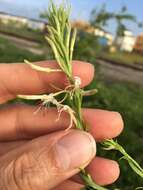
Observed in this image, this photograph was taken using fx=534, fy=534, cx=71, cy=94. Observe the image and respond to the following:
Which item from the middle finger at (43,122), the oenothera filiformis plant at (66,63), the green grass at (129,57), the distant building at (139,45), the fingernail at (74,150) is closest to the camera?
the oenothera filiformis plant at (66,63)

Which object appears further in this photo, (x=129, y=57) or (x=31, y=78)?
(x=129, y=57)

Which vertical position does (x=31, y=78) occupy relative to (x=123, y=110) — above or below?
above

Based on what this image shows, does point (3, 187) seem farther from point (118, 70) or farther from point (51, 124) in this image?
point (118, 70)

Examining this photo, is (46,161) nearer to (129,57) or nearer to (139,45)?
(129,57)

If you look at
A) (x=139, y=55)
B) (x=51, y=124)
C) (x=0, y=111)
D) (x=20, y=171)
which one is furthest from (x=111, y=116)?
(x=139, y=55)

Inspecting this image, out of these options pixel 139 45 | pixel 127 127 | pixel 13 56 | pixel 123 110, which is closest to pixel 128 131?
pixel 127 127

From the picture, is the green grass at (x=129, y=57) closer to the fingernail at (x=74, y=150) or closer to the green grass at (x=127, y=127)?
the green grass at (x=127, y=127)

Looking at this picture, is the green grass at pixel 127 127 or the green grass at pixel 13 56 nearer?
the green grass at pixel 127 127

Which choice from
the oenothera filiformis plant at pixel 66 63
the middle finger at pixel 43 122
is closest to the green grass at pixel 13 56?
the middle finger at pixel 43 122

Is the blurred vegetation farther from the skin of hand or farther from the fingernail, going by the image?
the fingernail
